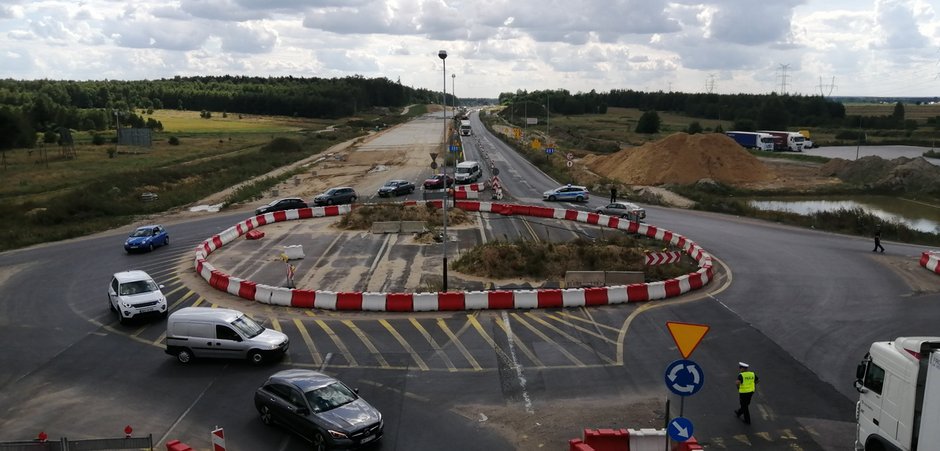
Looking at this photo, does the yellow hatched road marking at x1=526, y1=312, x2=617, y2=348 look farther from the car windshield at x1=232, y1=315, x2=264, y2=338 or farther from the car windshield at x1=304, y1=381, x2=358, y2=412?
the car windshield at x1=232, y1=315, x2=264, y2=338

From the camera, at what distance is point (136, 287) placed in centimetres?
2506

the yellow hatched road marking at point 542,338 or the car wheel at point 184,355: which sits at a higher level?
the yellow hatched road marking at point 542,338

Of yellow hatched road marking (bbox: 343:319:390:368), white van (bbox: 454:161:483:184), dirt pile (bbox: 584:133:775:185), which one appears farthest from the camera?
dirt pile (bbox: 584:133:775:185)

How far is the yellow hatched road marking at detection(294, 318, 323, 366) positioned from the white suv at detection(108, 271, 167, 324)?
524 centimetres

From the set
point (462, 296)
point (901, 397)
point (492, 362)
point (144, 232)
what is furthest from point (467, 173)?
point (901, 397)

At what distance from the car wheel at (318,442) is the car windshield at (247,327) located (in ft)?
20.7

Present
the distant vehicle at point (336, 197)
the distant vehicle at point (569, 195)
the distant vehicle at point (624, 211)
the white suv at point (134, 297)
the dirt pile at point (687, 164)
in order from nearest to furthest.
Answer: the white suv at point (134, 297) < the distant vehicle at point (624, 211) < the distant vehicle at point (336, 197) < the distant vehicle at point (569, 195) < the dirt pile at point (687, 164)

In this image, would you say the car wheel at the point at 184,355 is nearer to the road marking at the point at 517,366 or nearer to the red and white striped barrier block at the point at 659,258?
the road marking at the point at 517,366

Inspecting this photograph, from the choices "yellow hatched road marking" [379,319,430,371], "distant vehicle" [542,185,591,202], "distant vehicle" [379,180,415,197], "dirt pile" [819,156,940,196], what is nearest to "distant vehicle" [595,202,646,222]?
"distant vehicle" [542,185,591,202]

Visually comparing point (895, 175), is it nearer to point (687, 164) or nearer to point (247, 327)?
point (687, 164)

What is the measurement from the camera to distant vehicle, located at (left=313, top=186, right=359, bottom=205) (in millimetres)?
52656

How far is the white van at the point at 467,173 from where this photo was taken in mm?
62781

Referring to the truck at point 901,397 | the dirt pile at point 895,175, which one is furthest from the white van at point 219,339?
the dirt pile at point 895,175

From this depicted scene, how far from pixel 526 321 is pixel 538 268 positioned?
20.9 ft
